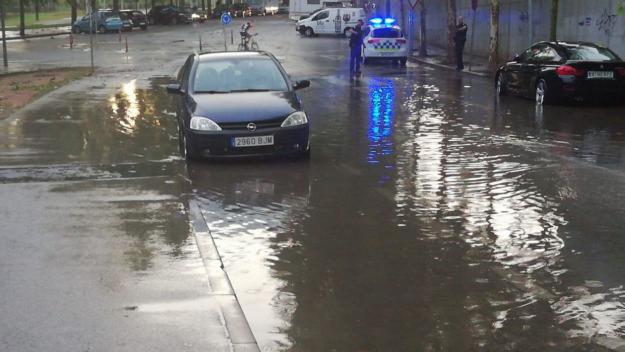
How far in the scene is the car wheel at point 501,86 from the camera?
20.0 m

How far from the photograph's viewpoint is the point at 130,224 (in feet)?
24.5

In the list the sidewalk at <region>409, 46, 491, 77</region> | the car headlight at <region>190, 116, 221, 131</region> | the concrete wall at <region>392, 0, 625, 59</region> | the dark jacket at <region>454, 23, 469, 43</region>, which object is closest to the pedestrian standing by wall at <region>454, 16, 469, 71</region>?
the dark jacket at <region>454, 23, 469, 43</region>

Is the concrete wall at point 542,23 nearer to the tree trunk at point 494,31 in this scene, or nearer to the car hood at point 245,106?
the tree trunk at point 494,31

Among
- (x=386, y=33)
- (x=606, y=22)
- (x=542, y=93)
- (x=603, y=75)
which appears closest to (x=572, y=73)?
(x=603, y=75)

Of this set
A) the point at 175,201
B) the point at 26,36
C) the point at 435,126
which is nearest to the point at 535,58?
the point at 435,126

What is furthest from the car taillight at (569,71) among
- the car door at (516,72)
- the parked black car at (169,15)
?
the parked black car at (169,15)

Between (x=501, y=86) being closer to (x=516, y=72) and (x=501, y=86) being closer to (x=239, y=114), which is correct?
(x=516, y=72)

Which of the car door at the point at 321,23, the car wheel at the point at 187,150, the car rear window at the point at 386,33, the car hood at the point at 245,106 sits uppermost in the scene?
the car door at the point at 321,23

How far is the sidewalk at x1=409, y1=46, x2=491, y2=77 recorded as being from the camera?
2812 centimetres

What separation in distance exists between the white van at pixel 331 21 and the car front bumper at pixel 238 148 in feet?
146

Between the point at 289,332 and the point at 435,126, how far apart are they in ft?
32.8

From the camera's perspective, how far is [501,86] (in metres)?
20.1

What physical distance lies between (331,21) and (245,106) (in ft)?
147

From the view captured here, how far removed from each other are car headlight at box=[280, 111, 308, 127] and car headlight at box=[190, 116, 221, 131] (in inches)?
34.8
